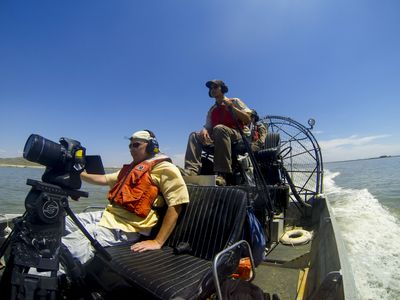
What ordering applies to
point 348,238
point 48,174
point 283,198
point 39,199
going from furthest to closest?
point 348,238 < point 283,198 < point 48,174 < point 39,199

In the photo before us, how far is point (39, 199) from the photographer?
1.52m

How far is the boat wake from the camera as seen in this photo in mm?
4426

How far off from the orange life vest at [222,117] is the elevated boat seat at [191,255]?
210 centimetres

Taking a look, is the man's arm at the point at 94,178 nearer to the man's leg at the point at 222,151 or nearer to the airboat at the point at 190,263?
the airboat at the point at 190,263

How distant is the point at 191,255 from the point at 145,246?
16.7 inches

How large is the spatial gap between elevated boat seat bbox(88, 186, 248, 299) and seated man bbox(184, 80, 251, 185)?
1.56 metres

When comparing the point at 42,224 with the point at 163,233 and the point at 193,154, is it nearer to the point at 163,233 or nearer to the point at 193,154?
the point at 163,233

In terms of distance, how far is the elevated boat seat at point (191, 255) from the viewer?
186 cm

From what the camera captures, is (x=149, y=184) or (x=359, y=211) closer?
(x=149, y=184)

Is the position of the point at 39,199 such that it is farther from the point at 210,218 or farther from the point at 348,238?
the point at 348,238

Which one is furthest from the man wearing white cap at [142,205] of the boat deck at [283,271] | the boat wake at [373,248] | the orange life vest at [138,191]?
the boat wake at [373,248]

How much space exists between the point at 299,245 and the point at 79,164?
4546mm

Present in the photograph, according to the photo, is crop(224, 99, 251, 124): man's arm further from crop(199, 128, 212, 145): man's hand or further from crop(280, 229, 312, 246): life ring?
crop(280, 229, 312, 246): life ring

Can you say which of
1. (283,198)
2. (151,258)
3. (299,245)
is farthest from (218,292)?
(283,198)
